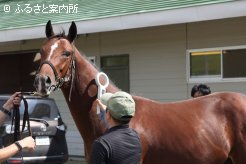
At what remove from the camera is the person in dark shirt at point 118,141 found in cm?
279

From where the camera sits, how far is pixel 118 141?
2838mm

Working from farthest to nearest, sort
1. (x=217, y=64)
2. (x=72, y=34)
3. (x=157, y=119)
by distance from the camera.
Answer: (x=217, y=64), (x=72, y=34), (x=157, y=119)

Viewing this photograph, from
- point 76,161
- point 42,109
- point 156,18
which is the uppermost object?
point 156,18

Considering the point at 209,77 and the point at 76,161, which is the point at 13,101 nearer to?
the point at 209,77

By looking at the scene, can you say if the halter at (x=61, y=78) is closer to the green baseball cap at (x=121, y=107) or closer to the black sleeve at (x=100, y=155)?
the green baseball cap at (x=121, y=107)

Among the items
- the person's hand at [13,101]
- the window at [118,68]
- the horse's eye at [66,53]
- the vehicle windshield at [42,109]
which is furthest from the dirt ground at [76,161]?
the person's hand at [13,101]

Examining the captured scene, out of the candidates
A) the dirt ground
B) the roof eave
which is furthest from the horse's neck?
the dirt ground

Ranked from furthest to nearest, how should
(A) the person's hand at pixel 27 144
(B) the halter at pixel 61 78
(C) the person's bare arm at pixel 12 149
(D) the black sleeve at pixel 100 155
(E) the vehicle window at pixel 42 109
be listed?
1. (E) the vehicle window at pixel 42 109
2. (B) the halter at pixel 61 78
3. (A) the person's hand at pixel 27 144
4. (C) the person's bare arm at pixel 12 149
5. (D) the black sleeve at pixel 100 155

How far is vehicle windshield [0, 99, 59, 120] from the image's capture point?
892 cm

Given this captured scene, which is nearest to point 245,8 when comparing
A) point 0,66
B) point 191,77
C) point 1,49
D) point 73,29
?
point 191,77

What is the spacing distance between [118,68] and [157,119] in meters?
7.10

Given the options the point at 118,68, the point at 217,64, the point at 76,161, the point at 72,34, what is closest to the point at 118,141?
the point at 72,34

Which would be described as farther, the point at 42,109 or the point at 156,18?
the point at 156,18

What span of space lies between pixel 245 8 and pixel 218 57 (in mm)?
1606
